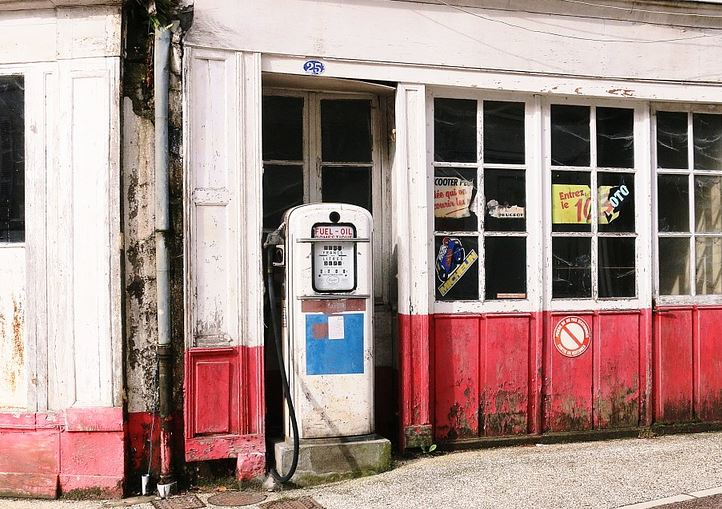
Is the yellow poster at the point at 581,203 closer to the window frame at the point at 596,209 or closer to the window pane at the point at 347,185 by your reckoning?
the window frame at the point at 596,209

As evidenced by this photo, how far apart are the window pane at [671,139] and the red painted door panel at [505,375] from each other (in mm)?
2180

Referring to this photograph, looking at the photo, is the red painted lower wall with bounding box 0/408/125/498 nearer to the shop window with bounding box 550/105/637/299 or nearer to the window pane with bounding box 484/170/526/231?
→ the window pane with bounding box 484/170/526/231

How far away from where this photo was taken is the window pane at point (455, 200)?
7.55 metres

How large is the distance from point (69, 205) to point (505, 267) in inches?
150

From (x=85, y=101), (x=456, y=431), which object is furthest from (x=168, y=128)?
(x=456, y=431)

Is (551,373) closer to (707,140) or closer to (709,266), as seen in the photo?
(709,266)

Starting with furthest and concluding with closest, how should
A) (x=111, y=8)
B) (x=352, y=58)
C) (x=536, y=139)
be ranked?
(x=536, y=139) → (x=352, y=58) → (x=111, y=8)

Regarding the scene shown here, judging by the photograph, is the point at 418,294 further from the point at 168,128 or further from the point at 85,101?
the point at 85,101

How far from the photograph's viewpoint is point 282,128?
294 inches

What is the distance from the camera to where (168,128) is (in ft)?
21.5

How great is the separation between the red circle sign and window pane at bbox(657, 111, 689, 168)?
5.91ft

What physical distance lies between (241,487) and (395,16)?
4112 millimetres

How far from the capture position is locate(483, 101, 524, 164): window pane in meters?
7.68

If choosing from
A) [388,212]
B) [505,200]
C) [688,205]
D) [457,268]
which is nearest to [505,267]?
[457,268]
